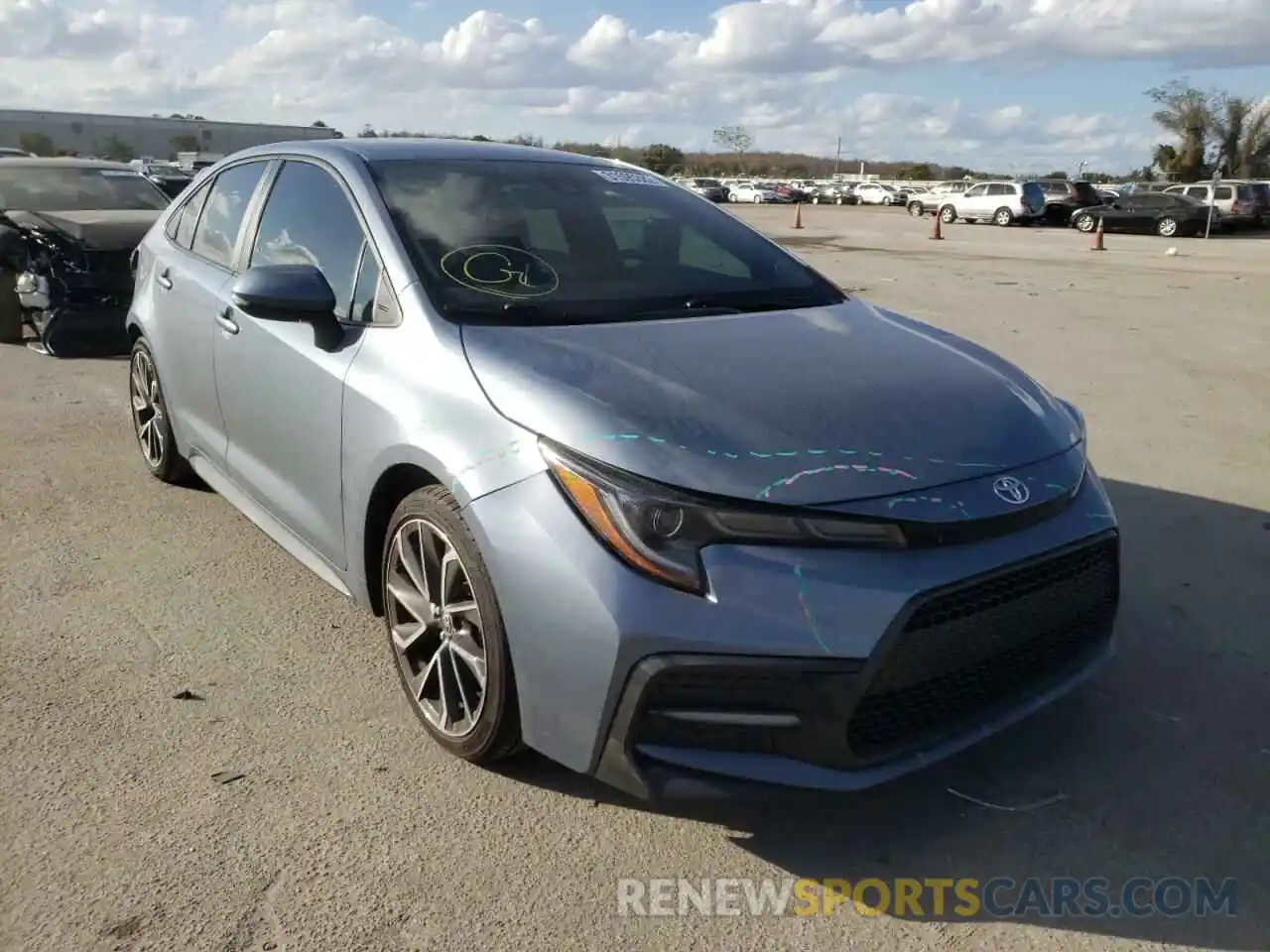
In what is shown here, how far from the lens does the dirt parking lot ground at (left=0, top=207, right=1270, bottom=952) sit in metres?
2.34

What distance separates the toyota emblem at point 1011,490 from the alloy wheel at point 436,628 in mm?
1303

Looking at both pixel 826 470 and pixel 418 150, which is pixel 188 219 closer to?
pixel 418 150

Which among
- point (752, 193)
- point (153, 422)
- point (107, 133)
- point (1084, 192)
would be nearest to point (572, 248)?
point (153, 422)

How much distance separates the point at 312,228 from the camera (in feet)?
12.0

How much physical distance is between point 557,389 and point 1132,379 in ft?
21.8

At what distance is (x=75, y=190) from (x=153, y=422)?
19.5ft

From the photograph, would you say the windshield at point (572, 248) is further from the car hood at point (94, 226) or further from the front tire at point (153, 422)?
the car hood at point (94, 226)

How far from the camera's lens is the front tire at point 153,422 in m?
4.93

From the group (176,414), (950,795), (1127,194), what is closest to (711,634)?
(950,795)

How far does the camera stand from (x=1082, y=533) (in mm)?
2680

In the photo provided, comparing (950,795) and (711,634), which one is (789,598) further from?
(950,795)

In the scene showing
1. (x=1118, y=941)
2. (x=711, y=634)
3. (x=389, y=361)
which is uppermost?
(x=389, y=361)

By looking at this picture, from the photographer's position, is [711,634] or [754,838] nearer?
[711,634]

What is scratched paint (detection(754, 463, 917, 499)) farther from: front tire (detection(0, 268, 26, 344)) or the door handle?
front tire (detection(0, 268, 26, 344))
